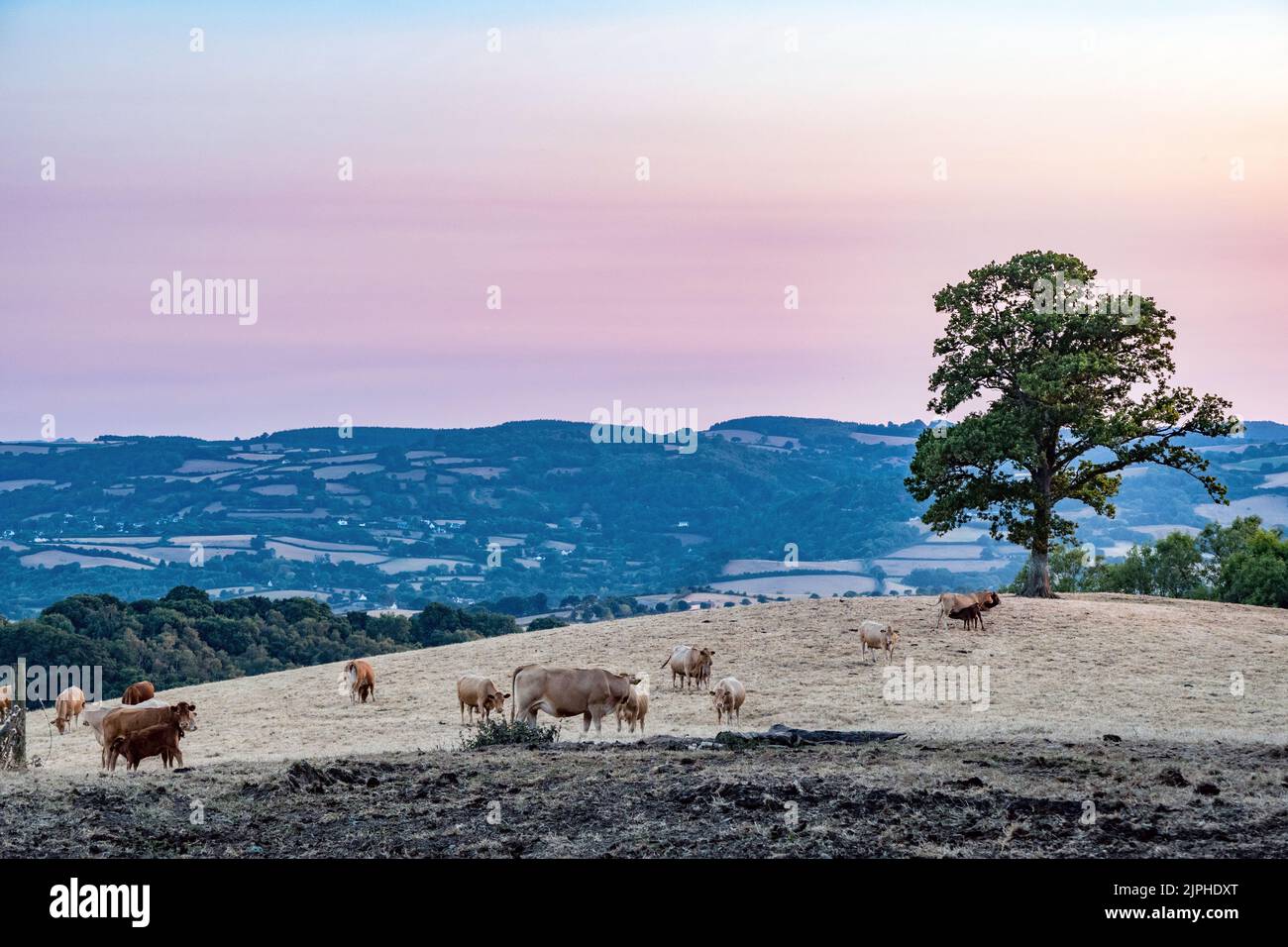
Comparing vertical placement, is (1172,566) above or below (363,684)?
below

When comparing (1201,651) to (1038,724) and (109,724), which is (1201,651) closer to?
(1038,724)

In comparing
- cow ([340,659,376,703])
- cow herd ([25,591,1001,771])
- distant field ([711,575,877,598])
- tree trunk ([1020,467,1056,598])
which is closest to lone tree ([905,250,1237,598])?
tree trunk ([1020,467,1056,598])

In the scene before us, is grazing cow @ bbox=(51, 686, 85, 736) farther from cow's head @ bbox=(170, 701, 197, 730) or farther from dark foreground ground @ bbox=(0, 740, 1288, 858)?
dark foreground ground @ bbox=(0, 740, 1288, 858)

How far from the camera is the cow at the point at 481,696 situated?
98.5 feet

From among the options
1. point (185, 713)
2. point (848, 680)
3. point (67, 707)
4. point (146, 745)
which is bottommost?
point (67, 707)

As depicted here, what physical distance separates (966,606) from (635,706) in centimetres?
1859

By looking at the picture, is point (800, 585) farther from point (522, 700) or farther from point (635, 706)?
point (522, 700)

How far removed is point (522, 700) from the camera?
24922mm

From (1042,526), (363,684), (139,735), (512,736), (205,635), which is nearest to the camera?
(139,735)

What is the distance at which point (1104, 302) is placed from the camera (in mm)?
48469

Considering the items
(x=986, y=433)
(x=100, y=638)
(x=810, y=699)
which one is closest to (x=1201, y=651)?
(x=986, y=433)

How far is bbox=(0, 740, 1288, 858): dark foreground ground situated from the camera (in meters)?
14.0

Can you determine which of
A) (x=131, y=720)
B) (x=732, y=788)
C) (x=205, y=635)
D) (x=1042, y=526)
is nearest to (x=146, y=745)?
(x=131, y=720)

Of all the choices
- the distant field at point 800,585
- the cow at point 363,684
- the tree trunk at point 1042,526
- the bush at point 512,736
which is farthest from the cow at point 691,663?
the distant field at point 800,585
